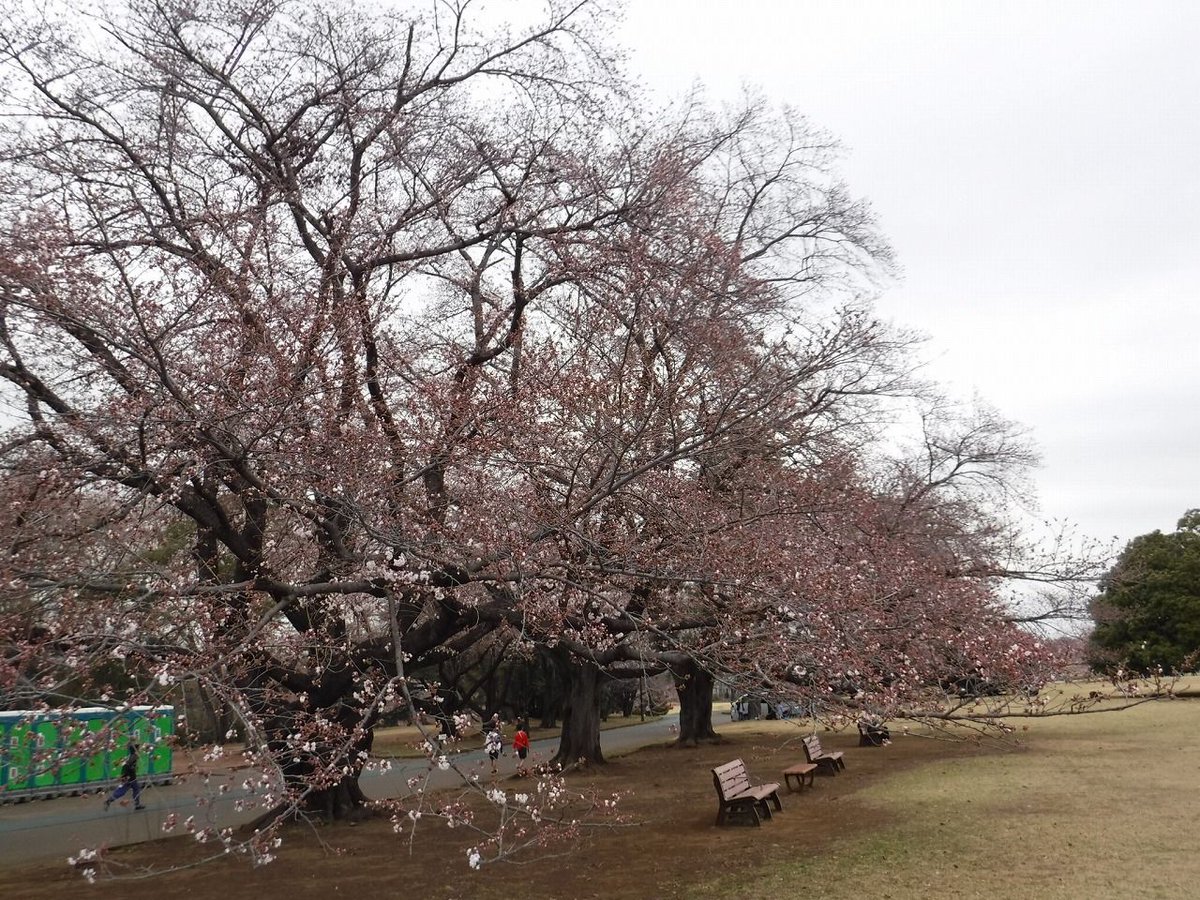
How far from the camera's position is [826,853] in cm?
1001

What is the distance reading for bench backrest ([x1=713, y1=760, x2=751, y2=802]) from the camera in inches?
471

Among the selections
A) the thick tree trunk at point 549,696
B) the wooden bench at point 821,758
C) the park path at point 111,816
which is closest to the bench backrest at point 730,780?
the park path at point 111,816

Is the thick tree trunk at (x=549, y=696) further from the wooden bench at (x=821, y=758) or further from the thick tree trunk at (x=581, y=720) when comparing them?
the wooden bench at (x=821, y=758)

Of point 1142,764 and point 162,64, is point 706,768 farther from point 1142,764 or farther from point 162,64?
point 162,64

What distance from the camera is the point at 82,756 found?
5086mm

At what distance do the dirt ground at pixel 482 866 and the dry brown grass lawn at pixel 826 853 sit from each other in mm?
37

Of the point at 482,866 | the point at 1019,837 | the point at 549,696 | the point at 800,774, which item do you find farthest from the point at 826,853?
the point at 549,696

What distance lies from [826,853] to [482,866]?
3918 millimetres

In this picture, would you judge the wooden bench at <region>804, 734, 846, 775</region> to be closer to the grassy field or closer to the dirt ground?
the grassy field

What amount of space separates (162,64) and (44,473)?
17.2 feet

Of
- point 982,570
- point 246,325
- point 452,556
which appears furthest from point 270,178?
point 982,570

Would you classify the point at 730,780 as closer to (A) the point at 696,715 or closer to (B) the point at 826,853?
(B) the point at 826,853

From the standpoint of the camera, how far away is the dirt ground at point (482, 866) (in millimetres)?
9211

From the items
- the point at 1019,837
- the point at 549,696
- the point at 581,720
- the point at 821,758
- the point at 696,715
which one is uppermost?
the point at 581,720
